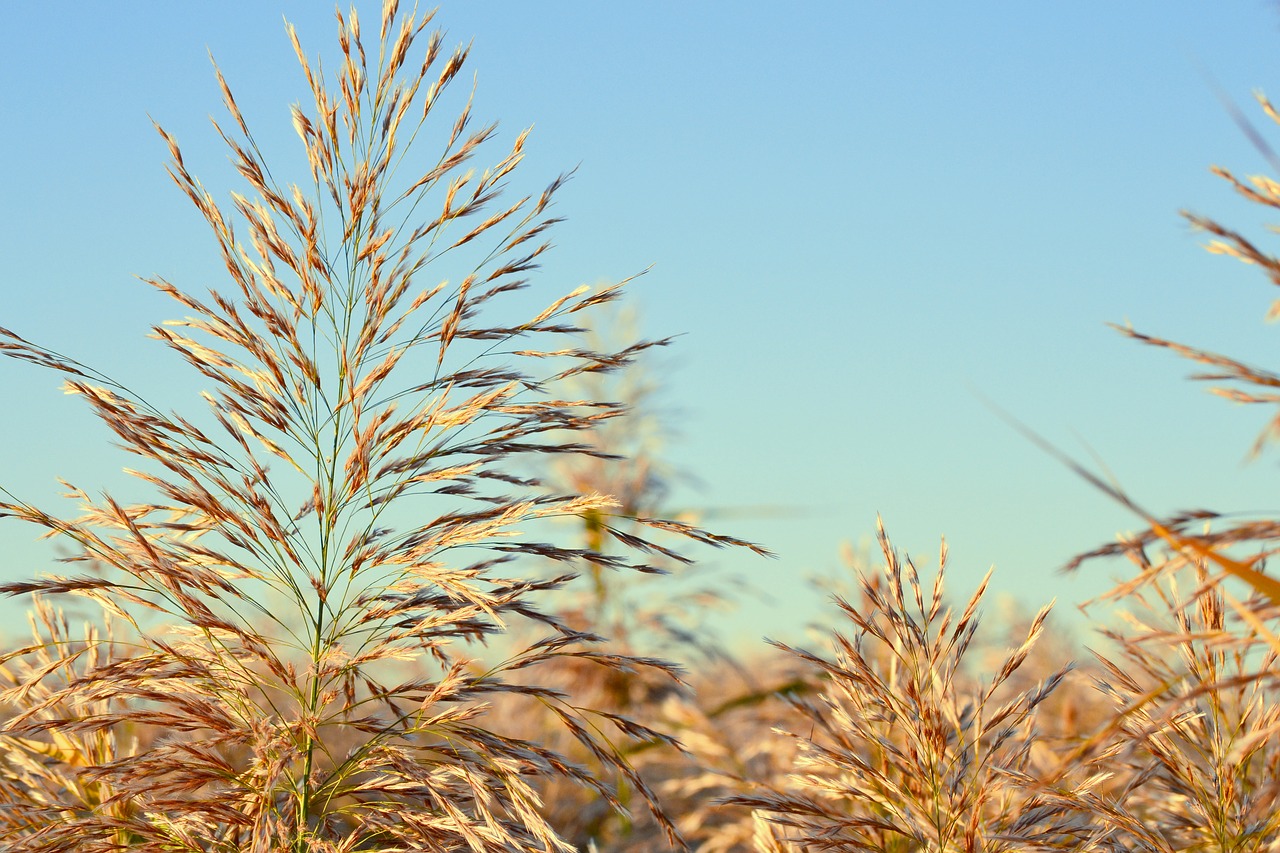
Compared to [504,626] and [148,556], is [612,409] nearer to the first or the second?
[504,626]

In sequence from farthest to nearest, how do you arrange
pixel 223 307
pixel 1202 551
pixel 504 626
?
pixel 223 307, pixel 504 626, pixel 1202 551

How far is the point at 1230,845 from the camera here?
10.8ft

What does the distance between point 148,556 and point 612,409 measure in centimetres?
128

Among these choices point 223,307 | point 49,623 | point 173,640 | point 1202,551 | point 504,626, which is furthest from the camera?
point 49,623

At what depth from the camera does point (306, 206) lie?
11.7 feet

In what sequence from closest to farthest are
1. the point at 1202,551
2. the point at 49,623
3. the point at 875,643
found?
the point at 1202,551, the point at 49,623, the point at 875,643

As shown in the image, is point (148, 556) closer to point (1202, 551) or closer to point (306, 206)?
point (306, 206)

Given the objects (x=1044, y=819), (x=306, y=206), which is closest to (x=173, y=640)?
(x=306, y=206)

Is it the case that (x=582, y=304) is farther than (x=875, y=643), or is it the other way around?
(x=875, y=643)

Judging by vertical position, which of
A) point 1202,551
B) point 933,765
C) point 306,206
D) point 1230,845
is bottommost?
point 1230,845

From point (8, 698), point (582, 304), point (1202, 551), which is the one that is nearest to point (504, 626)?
point (582, 304)

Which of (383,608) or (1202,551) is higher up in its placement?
(383,608)

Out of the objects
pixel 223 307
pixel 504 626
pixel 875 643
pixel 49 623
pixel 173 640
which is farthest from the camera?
pixel 875 643

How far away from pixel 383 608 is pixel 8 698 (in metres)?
1.11
